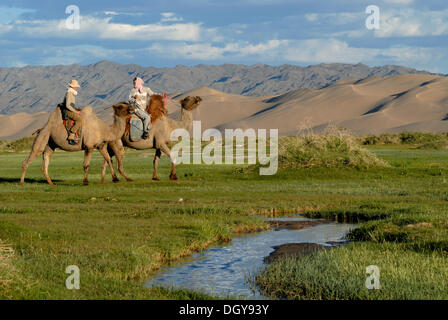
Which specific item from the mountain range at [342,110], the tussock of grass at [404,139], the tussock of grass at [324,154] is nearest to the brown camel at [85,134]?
the tussock of grass at [324,154]

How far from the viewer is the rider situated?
2550 cm

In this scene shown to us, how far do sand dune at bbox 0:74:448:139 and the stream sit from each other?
284ft

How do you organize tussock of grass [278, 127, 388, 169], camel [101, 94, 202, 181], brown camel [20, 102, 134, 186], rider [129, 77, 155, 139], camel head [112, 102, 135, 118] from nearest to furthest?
brown camel [20, 102, 134, 186] → rider [129, 77, 155, 139] → camel head [112, 102, 135, 118] → camel [101, 94, 202, 181] → tussock of grass [278, 127, 388, 169]

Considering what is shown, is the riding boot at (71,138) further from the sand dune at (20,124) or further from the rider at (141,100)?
the sand dune at (20,124)

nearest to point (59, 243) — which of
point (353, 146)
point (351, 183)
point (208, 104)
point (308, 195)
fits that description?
point (308, 195)

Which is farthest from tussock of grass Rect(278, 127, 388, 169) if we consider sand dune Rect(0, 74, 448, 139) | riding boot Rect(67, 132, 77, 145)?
sand dune Rect(0, 74, 448, 139)

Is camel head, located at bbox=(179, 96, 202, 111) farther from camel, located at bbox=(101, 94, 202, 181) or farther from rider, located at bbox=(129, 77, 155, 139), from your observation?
rider, located at bbox=(129, 77, 155, 139)

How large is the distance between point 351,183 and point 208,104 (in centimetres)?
14390

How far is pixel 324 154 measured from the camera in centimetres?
3152

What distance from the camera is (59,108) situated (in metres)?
24.6

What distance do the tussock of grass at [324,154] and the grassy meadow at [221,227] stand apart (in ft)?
0.55

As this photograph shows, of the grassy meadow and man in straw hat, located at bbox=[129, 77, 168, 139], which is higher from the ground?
man in straw hat, located at bbox=[129, 77, 168, 139]
